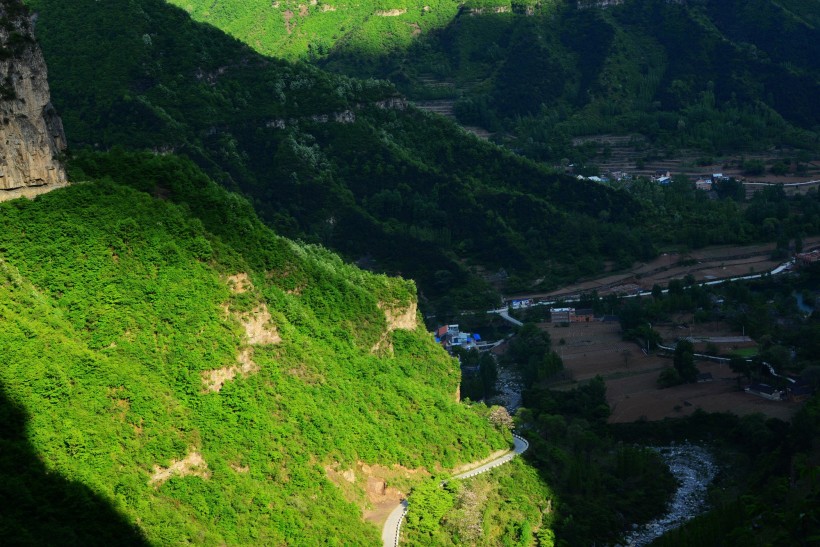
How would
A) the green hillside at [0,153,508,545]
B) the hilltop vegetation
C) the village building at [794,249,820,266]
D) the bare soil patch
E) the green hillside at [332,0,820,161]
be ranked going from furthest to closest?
the green hillside at [332,0,820,161]
the village building at [794,249,820,266]
the hilltop vegetation
the bare soil patch
the green hillside at [0,153,508,545]

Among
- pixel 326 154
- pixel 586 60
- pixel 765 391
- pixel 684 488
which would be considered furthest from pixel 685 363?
pixel 586 60

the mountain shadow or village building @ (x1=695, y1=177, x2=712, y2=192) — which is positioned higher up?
the mountain shadow

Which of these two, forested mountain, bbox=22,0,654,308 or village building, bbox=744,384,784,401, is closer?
village building, bbox=744,384,784,401

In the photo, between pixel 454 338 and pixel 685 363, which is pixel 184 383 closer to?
pixel 685 363

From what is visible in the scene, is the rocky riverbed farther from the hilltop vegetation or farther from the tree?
the hilltop vegetation

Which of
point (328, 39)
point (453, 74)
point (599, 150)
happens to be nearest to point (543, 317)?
point (599, 150)

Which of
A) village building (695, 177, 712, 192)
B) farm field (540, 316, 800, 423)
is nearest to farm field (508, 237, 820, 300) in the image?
farm field (540, 316, 800, 423)

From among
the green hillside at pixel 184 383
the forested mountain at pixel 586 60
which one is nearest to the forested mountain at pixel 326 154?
the forested mountain at pixel 586 60
